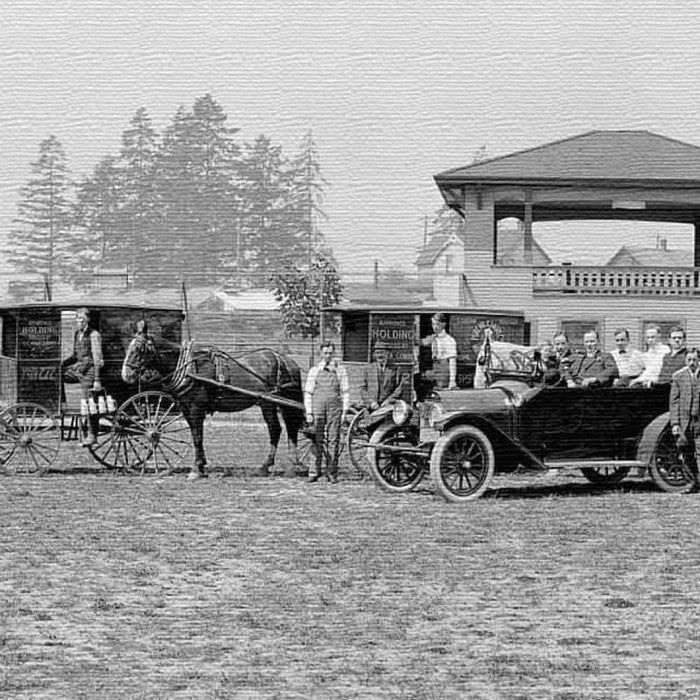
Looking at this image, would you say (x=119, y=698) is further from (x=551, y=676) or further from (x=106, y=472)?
(x=106, y=472)

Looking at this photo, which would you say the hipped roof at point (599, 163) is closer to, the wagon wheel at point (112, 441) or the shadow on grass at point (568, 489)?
the wagon wheel at point (112, 441)

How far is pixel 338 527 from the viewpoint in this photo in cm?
1080

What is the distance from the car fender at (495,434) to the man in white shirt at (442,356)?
2.19m

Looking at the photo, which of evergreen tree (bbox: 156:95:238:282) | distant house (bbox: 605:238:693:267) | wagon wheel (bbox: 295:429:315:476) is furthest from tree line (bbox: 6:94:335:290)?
wagon wheel (bbox: 295:429:315:476)

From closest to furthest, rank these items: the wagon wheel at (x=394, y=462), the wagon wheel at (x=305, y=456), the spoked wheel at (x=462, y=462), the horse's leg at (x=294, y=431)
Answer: the spoked wheel at (x=462, y=462) → the wagon wheel at (x=394, y=462) → the wagon wheel at (x=305, y=456) → the horse's leg at (x=294, y=431)

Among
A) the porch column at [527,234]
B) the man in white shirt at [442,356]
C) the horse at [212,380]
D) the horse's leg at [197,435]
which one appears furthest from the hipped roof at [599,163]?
the horse's leg at [197,435]

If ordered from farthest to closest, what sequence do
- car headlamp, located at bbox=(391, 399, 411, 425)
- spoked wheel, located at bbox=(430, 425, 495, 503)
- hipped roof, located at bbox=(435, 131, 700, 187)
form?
1. hipped roof, located at bbox=(435, 131, 700, 187)
2. car headlamp, located at bbox=(391, 399, 411, 425)
3. spoked wheel, located at bbox=(430, 425, 495, 503)

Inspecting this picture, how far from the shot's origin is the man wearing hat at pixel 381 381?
1438cm

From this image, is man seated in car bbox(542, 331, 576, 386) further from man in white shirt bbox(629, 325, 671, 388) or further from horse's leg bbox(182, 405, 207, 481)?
horse's leg bbox(182, 405, 207, 481)

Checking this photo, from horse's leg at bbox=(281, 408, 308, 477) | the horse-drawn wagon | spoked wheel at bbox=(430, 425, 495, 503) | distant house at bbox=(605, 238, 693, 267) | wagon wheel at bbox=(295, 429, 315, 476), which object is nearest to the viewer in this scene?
spoked wheel at bbox=(430, 425, 495, 503)

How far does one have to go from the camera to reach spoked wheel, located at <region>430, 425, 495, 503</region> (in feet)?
41.2

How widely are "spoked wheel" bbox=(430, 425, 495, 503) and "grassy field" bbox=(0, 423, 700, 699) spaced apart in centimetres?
18

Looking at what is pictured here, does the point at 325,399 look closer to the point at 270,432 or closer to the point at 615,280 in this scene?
the point at 270,432

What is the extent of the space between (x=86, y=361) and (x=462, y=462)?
175 inches
